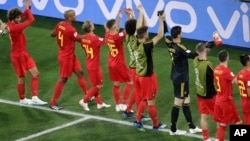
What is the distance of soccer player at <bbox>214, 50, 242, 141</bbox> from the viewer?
35.1 ft

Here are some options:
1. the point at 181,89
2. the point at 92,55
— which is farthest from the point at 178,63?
the point at 92,55

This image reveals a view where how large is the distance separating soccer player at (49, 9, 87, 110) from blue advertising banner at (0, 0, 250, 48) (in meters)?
4.54

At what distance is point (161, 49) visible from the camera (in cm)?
1697

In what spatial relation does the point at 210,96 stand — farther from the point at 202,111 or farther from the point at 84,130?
the point at 84,130

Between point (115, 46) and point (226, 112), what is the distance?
2932mm

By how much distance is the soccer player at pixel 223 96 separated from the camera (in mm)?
10711

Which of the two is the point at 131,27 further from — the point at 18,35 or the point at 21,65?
the point at 21,65

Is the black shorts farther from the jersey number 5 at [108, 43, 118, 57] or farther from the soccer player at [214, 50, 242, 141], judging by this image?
the jersey number 5 at [108, 43, 118, 57]

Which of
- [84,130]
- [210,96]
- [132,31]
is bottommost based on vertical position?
[84,130]

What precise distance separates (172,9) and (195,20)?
0.71m

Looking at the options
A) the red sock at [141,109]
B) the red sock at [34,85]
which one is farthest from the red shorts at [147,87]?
the red sock at [34,85]

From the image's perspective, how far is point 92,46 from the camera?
1288 centimetres

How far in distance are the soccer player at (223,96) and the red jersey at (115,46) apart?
2.48m

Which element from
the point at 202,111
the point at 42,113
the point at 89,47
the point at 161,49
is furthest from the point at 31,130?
the point at 161,49
